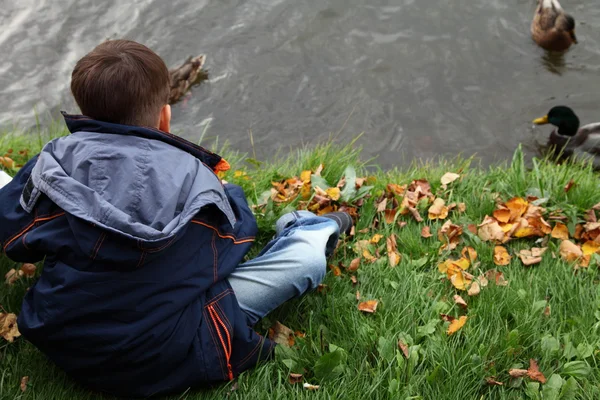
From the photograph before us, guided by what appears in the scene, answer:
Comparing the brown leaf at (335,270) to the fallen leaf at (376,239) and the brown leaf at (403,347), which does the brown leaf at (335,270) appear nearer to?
the fallen leaf at (376,239)

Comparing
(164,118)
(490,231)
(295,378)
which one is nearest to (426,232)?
(490,231)

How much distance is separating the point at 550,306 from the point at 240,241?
1.41 metres

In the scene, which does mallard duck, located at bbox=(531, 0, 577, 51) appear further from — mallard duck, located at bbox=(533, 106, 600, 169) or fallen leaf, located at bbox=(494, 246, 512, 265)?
fallen leaf, located at bbox=(494, 246, 512, 265)

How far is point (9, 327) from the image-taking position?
9.55 feet

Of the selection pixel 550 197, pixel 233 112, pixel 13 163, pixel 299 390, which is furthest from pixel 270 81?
pixel 299 390

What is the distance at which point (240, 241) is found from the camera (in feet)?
9.31

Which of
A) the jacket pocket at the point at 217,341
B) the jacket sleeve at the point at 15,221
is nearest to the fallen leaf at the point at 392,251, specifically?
the jacket pocket at the point at 217,341

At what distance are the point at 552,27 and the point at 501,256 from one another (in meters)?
4.58

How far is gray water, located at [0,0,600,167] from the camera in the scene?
6539 mm

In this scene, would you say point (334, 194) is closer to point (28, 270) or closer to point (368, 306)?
point (368, 306)

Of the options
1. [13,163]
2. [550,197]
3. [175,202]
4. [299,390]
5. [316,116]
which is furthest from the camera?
[316,116]

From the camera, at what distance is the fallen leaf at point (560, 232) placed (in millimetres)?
3514

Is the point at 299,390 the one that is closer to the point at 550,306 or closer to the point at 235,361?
the point at 235,361

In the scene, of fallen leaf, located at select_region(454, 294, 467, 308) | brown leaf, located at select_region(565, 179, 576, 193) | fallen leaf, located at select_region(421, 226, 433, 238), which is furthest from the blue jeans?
brown leaf, located at select_region(565, 179, 576, 193)
